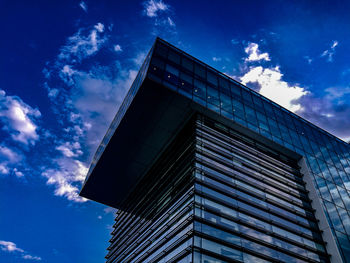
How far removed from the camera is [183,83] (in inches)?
1020

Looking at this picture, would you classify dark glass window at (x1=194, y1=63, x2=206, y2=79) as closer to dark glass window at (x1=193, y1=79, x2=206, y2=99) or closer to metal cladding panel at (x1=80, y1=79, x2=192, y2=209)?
dark glass window at (x1=193, y1=79, x2=206, y2=99)

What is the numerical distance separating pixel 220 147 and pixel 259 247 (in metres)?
9.16

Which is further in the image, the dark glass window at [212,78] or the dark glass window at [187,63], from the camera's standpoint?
the dark glass window at [212,78]

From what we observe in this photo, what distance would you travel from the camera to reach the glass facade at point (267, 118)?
25.1m

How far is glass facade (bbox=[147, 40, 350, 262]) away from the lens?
82.3 ft

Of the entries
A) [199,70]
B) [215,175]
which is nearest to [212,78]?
[199,70]

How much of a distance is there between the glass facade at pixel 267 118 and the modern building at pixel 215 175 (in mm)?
146

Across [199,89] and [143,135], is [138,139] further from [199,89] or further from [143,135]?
[199,89]

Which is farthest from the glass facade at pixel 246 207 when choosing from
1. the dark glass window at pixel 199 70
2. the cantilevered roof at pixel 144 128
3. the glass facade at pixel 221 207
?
the dark glass window at pixel 199 70

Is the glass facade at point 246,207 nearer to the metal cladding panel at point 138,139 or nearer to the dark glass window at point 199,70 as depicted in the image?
the metal cladding panel at point 138,139

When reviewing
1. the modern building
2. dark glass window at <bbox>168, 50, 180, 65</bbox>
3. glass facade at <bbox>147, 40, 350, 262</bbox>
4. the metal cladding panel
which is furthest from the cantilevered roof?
dark glass window at <bbox>168, 50, 180, 65</bbox>

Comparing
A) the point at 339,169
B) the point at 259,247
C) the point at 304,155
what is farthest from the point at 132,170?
the point at 339,169

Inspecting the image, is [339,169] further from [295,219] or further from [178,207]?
[178,207]

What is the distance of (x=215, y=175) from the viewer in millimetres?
21109
